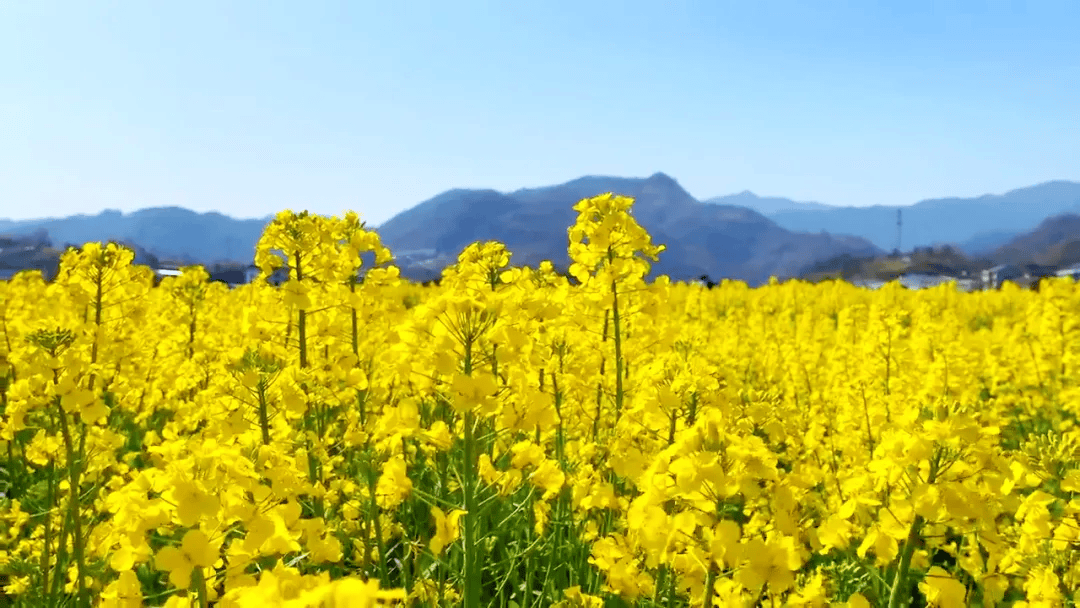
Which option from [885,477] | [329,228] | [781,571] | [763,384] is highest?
[329,228]

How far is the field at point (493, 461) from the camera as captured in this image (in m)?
2.07

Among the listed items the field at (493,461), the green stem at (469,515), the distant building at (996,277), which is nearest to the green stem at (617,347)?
the field at (493,461)

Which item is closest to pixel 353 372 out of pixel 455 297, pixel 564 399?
pixel 564 399

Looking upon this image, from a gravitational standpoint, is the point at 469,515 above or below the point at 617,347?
below

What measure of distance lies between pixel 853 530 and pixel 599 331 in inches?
84.1

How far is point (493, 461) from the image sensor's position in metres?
3.21

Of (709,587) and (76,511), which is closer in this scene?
(709,587)

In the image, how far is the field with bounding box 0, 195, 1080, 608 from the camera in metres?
Answer: 2.07

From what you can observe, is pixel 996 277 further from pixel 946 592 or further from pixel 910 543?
pixel 910 543

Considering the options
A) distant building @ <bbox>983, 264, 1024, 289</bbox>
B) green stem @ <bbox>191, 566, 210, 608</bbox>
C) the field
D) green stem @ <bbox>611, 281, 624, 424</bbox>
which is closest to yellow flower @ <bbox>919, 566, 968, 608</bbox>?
the field

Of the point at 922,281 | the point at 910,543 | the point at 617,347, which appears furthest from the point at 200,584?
the point at 922,281

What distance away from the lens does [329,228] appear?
427 cm

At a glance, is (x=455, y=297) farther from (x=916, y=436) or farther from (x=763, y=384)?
(x=763, y=384)

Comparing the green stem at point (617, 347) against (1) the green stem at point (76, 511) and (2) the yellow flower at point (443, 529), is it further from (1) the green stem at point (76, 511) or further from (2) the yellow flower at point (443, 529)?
(1) the green stem at point (76, 511)
